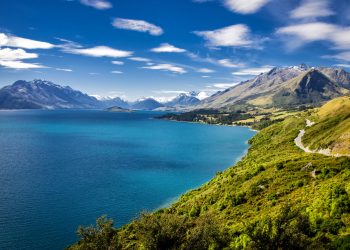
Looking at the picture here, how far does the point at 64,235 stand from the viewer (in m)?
79.8

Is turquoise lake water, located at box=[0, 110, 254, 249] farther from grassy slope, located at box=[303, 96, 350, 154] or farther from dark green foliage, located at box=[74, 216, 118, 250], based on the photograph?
grassy slope, located at box=[303, 96, 350, 154]

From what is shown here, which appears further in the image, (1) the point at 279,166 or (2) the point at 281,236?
(1) the point at 279,166

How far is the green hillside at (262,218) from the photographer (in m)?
41.1

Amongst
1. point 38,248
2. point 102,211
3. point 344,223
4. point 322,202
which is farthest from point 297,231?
point 102,211

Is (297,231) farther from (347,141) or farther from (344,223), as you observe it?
(347,141)

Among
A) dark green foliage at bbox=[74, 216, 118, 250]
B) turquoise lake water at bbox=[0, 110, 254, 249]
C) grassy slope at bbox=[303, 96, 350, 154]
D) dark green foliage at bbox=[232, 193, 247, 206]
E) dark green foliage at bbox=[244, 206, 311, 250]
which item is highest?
grassy slope at bbox=[303, 96, 350, 154]

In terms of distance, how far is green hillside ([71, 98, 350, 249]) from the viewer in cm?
4109

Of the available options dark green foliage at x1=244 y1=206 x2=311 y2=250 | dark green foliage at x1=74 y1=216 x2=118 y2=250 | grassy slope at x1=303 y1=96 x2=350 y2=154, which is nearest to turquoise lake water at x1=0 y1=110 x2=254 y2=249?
dark green foliage at x1=74 y1=216 x2=118 y2=250

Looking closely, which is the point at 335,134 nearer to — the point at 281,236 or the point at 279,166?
the point at 279,166

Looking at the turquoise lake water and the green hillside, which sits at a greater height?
the green hillside

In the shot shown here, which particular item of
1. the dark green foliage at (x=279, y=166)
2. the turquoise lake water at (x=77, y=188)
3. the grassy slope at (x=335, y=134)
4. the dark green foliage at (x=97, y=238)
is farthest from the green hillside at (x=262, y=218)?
the grassy slope at (x=335, y=134)

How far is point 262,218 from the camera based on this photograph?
57250 millimetres

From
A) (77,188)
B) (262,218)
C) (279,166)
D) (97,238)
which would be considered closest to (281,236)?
(262,218)

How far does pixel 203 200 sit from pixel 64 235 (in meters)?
37.1
